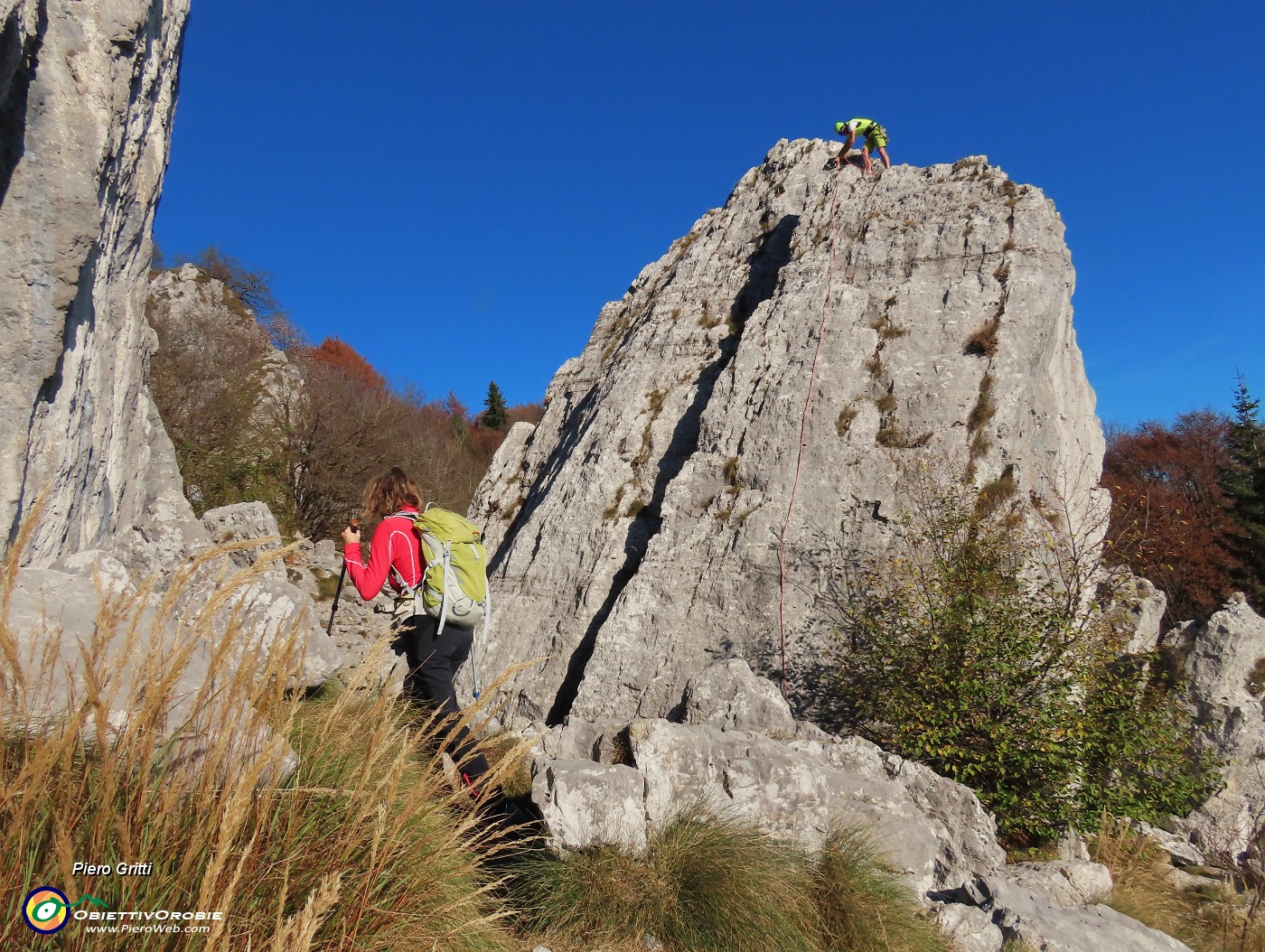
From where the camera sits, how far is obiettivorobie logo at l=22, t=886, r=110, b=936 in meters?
1.70

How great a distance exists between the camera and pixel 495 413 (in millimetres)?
56219

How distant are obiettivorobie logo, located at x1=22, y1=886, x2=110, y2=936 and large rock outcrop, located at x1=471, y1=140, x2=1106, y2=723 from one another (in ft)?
17.9

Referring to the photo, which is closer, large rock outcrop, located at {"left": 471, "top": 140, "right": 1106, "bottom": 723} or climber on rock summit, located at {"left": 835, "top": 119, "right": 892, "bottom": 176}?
large rock outcrop, located at {"left": 471, "top": 140, "right": 1106, "bottom": 723}

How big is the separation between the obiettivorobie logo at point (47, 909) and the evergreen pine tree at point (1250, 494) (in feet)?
109

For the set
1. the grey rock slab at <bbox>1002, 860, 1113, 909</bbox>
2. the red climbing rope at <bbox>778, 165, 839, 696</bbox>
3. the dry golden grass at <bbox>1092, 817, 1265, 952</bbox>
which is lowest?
the dry golden grass at <bbox>1092, 817, 1265, 952</bbox>

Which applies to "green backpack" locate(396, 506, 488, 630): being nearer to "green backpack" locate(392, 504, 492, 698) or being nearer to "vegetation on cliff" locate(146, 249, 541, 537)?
"green backpack" locate(392, 504, 492, 698)

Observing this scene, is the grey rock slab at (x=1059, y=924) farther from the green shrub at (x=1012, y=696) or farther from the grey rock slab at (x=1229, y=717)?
the grey rock slab at (x=1229, y=717)

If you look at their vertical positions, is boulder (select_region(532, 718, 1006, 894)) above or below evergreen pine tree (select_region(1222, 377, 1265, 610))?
below

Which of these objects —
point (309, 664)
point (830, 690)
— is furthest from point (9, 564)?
point (830, 690)

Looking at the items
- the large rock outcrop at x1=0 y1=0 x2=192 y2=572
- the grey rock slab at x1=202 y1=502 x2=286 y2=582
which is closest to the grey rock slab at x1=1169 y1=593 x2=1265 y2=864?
the large rock outcrop at x1=0 y1=0 x2=192 y2=572

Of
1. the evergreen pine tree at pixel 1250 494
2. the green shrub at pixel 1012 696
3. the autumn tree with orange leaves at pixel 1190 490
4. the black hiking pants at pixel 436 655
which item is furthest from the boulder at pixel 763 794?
the evergreen pine tree at pixel 1250 494

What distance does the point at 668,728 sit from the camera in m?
4.42

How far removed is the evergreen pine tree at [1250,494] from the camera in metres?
24.7

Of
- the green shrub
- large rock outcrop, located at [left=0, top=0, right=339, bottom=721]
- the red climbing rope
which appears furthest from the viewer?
the red climbing rope
